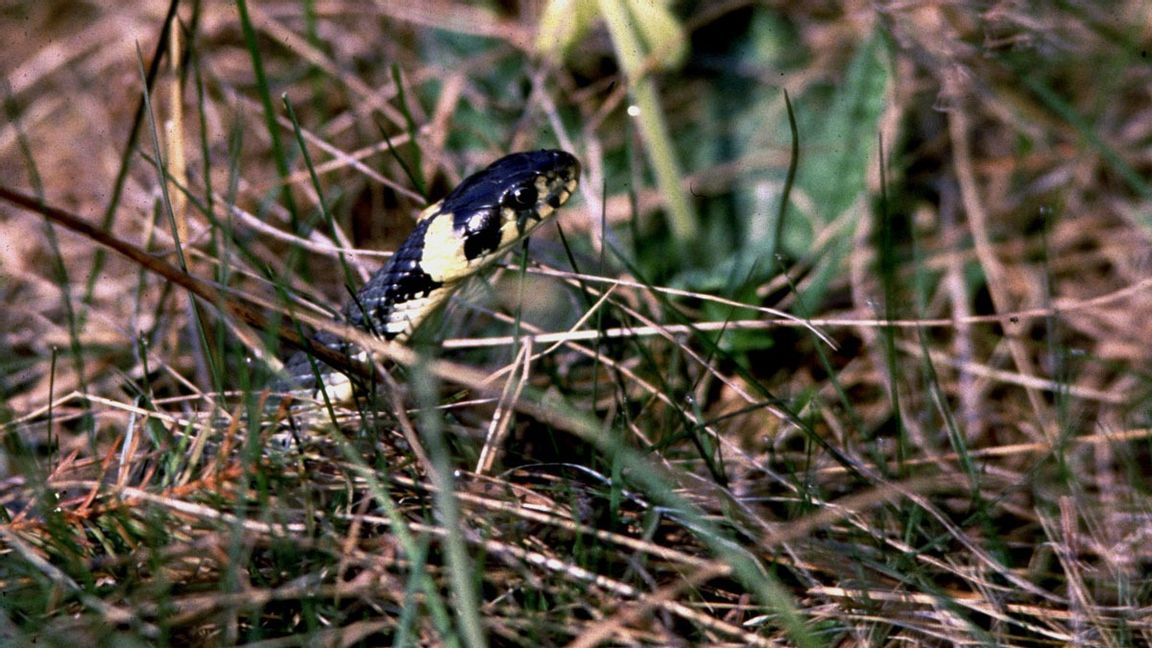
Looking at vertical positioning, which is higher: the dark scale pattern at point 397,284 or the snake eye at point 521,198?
the snake eye at point 521,198

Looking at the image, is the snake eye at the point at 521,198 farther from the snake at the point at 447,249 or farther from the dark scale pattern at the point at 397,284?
the dark scale pattern at the point at 397,284

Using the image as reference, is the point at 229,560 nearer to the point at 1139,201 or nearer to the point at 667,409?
the point at 667,409

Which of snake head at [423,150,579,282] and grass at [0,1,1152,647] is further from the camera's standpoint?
snake head at [423,150,579,282]

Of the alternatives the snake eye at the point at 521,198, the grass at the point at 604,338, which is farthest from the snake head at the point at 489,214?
the grass at the point at 604,338

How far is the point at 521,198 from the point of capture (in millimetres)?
2285

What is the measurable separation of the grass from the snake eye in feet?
0.49

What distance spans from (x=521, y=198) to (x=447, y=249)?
20 cm

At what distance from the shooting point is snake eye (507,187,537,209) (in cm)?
228

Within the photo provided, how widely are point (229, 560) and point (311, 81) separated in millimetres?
2291

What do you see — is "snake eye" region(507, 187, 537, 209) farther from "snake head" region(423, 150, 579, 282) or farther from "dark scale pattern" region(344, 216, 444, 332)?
"dark scale pattern" region(344, 216, 444, 332)

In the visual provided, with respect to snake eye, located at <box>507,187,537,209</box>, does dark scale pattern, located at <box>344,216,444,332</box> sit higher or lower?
lower

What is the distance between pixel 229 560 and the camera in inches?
57.1

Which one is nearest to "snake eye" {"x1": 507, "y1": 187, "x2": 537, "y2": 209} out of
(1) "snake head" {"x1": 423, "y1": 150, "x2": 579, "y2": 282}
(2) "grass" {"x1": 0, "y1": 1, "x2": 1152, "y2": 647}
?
(1) "snake head" {"x1": 423, "y1": 150, "x2": 579, "y2": 282}

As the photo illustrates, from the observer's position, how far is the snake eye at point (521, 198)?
7.48 feet
